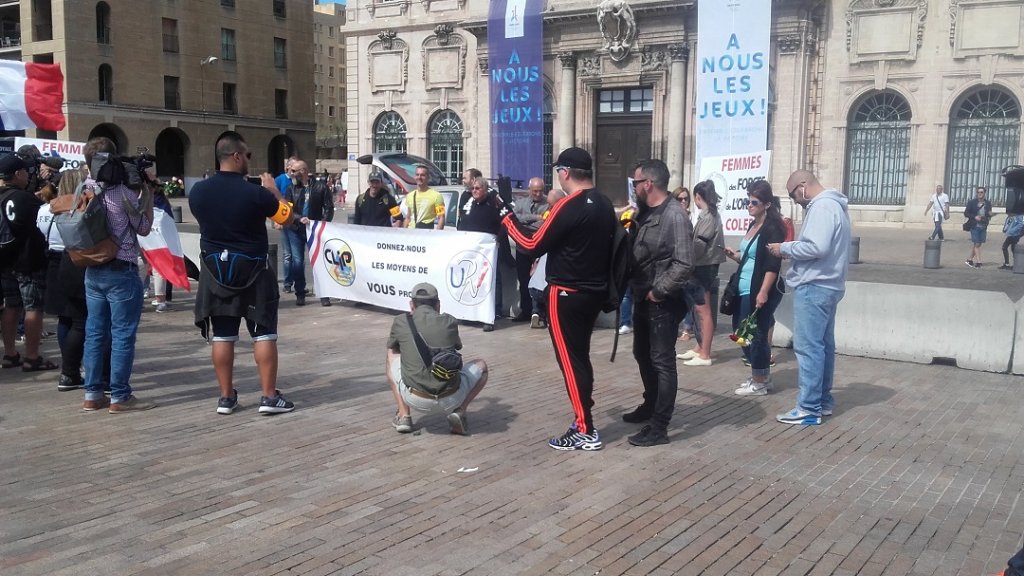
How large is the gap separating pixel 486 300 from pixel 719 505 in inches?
233

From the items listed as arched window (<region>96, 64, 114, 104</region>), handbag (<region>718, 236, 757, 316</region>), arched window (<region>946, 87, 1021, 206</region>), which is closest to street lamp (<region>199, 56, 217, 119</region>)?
arched window (<region>96, 64, 114, 104</region>)

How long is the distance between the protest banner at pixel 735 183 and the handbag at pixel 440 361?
20.9 feet

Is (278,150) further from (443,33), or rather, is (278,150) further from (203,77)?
(443,33)

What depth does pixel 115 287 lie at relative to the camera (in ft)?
22.2

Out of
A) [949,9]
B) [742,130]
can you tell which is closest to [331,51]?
[949,9]

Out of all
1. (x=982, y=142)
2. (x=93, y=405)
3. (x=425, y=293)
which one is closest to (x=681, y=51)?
(x=982, y=142)

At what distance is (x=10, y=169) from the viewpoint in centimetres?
795

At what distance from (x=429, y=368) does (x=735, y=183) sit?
22.6 feet

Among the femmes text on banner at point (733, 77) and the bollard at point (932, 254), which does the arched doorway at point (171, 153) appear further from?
the bollard at point (932, 254)

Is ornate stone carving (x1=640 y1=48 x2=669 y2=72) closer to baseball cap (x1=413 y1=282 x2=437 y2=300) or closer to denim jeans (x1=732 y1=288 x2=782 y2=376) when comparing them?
denim jeans (x1=732 y1=288 x2=782 y2=376)

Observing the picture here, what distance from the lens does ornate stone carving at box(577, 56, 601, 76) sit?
31516mm

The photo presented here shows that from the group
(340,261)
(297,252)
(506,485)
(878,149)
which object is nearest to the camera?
(506,485)

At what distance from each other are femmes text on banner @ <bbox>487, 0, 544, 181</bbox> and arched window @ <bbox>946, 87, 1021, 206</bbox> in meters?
12.2

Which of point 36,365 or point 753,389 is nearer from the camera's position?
point 753,389
